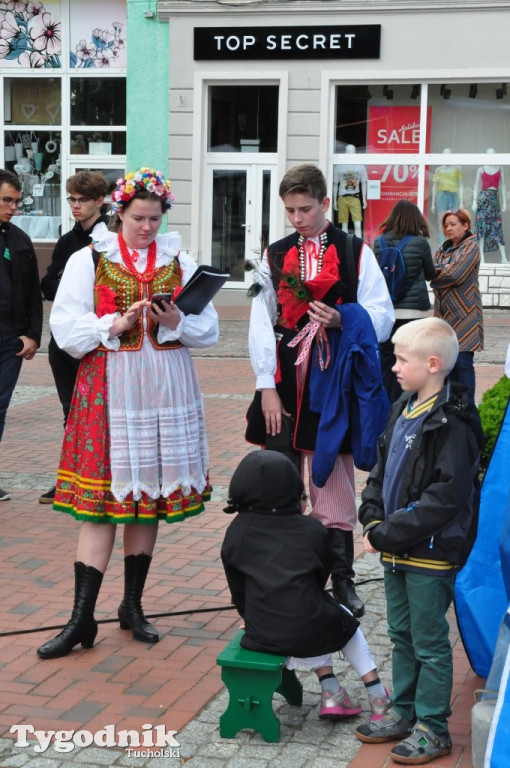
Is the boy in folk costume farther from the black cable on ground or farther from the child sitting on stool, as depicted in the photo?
the child sitting on stool

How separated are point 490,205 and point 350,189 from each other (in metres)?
2.26

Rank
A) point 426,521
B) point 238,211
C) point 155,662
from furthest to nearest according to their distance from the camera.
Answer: point 238,211 → point 155,662 → point 426,521

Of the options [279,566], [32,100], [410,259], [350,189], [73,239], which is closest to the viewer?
[279,566]

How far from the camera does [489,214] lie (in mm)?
18781

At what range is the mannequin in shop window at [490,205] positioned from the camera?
1873cm

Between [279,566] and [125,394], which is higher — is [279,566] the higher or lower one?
the lower one

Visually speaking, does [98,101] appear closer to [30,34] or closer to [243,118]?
[30,34]

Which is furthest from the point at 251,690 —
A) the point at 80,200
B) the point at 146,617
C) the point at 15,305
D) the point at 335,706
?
the point at 15,305

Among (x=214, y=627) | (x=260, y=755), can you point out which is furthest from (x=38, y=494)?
(x=260, y=755)

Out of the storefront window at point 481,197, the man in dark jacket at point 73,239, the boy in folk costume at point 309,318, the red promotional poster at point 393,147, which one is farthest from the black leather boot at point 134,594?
the storefront window at point 481,197

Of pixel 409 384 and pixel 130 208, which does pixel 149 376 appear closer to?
pixel 130 208

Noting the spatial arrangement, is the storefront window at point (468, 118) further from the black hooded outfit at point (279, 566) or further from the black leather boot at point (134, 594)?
the black hooded outfit at point (279, 566)

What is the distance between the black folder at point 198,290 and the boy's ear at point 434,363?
1.15 meters

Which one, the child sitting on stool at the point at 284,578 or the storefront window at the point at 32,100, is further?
the storefront window at the point at 32,100
